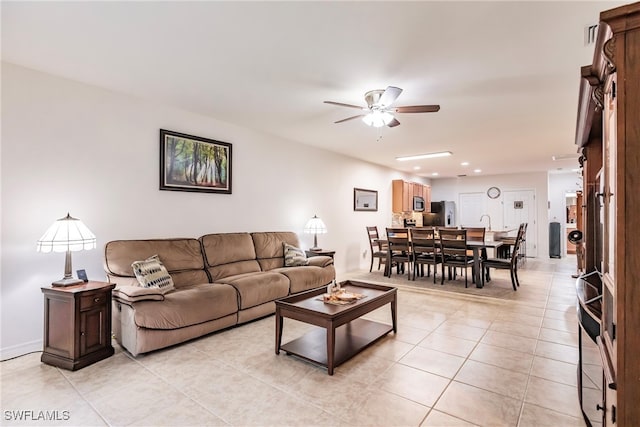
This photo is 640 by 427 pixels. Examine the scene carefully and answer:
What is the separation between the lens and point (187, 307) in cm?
297

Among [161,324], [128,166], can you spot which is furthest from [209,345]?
[128,166]

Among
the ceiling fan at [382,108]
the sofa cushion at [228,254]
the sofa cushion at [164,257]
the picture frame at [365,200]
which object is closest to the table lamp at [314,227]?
the sofa cushion at [228,254]

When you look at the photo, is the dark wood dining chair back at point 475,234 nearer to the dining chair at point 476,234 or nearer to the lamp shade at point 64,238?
the dining chair at point 476,234

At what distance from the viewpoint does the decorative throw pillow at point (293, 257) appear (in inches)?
185

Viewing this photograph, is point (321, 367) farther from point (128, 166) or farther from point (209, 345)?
point (128, 166)

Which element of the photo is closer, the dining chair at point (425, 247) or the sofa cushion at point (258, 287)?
the sofa cushion at point (258, 287)

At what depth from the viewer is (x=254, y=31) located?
231 centimetres

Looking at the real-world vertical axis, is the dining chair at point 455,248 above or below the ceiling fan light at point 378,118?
below

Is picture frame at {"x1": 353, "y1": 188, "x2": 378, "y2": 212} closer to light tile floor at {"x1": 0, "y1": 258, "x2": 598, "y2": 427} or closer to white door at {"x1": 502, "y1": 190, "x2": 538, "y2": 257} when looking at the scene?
light tile floor at {"x1": 0, "y1": 258, "x2": 598, "y2": 427}

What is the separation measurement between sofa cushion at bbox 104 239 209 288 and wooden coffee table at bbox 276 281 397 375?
1376 mm

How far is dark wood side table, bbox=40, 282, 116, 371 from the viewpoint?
254 centimetres

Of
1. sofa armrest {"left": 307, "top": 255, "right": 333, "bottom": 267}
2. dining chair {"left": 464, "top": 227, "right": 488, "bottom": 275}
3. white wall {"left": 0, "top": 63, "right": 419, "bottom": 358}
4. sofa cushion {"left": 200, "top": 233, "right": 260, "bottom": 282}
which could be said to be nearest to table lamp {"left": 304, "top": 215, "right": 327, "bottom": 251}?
sofa armrest {"left": 307, "top": 255, "right": 333, "bottom": 267}

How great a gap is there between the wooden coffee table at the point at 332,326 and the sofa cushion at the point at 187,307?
2.47 ft

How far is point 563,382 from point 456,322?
135 cm
